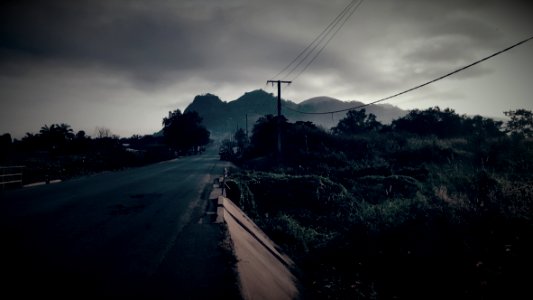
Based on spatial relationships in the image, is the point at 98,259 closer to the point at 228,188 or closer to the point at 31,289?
the point at 31,289

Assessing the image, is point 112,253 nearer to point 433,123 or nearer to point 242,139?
point 433,123

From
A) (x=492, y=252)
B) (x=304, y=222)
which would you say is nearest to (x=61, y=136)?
(x=304, y=222)

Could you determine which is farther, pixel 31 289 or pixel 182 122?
pixel 182 122

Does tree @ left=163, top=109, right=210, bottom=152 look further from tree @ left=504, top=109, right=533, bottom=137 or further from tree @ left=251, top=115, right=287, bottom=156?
tree @ left=504, top=109, right=533, bottom=137

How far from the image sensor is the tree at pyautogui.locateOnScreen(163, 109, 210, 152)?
64562mm

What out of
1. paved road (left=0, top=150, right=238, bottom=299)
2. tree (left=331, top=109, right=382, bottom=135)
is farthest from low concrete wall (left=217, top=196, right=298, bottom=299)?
tree (left=331, top=109, right=382, bottom=135)

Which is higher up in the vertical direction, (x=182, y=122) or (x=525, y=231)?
(x=182, y=122)

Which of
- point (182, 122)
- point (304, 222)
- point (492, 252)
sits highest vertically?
point (182, 122)

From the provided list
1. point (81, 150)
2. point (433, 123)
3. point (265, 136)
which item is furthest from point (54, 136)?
point (433, 123)

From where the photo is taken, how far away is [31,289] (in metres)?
3.53

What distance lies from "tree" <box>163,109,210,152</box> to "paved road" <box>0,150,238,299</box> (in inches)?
2274

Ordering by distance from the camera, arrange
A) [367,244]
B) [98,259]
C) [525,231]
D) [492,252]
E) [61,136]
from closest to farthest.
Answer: [98,259] < [492,252] < [525,231] < [367,244] < [61,136]

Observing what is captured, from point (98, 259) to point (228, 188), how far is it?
6.83m

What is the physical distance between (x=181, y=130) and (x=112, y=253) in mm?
63142
